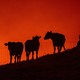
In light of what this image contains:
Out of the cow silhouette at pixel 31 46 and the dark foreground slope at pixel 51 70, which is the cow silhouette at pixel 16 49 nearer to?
the cow silhouette at pixel 31 46

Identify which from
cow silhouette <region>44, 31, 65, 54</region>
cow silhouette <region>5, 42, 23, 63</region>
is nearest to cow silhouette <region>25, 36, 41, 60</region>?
cow silhouette <region>5, 42, 23, 63</region>

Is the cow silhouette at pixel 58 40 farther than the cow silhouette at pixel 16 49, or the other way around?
the cow silhouette at pixel 16 49

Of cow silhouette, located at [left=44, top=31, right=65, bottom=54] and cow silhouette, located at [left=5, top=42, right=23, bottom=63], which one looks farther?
cow silhouette, located at [left=5, top=42, right=23, bottom=63]

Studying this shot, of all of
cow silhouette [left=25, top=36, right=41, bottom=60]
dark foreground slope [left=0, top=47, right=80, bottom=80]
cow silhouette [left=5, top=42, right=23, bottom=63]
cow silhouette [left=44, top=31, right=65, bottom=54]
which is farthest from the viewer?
cow silhouette [left=5, top=42, right=23, bottom=63]

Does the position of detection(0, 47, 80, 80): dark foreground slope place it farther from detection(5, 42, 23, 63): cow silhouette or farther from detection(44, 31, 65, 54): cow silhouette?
detection(5, 42, 23, 63): cow silhouette

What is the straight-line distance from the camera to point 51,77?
1078 inches

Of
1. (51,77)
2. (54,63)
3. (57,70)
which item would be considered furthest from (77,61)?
(51,77)

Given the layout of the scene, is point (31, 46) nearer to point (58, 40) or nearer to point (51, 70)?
point (58, 40)

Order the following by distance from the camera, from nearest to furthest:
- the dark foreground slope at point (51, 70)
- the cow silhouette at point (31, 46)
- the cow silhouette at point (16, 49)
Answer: the dark foreground slope at point (51, 70)
the cow silhouette at point (31, 46)
the cow silhouette at point (16, 49)

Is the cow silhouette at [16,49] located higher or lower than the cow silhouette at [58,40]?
lower

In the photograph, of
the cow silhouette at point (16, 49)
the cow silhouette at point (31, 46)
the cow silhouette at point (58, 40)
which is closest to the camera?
the cow silhouette at point (58, 40)

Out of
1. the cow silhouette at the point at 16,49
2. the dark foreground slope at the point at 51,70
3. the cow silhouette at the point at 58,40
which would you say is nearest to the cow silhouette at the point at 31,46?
the cow silhouette at the point at 16,49

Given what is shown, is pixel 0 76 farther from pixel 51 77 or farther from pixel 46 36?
pixel 46 36

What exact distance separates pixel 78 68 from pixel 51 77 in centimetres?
334
